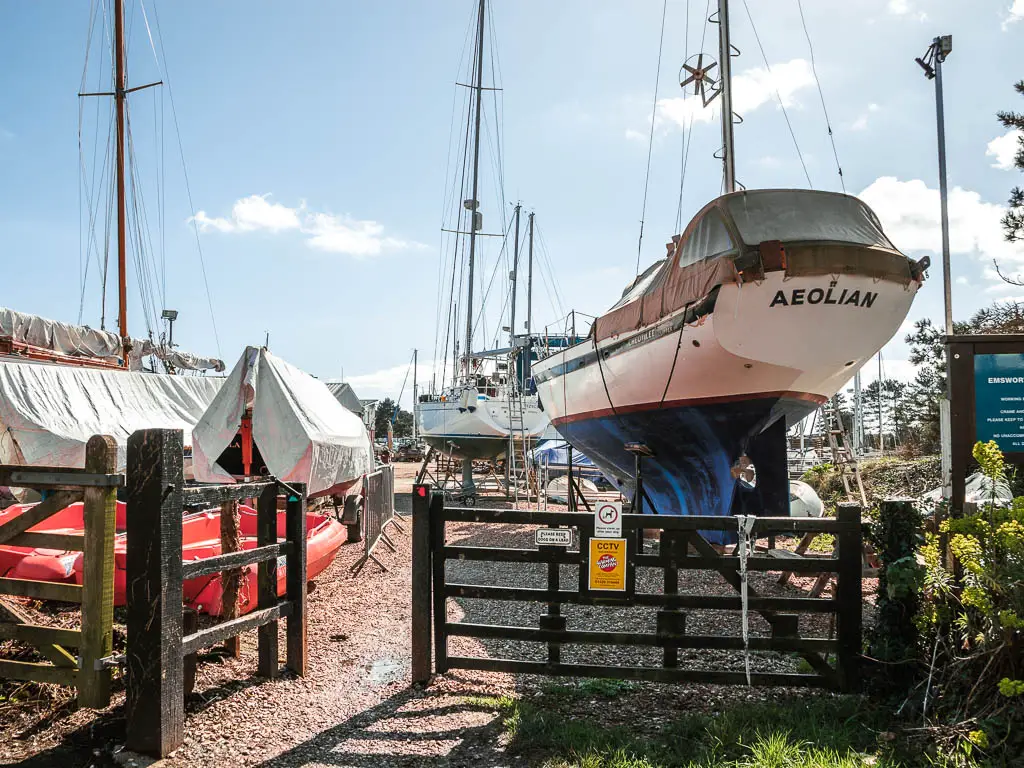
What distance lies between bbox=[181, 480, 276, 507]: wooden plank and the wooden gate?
112cm

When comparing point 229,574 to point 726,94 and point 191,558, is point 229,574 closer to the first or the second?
point 191,558

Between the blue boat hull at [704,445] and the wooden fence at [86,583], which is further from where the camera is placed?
the blue boat hull at [704,445]

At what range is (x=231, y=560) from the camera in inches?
179

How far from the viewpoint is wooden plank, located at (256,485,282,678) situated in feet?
16.4

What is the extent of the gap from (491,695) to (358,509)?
7.46 meters

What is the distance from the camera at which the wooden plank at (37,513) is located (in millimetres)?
3973

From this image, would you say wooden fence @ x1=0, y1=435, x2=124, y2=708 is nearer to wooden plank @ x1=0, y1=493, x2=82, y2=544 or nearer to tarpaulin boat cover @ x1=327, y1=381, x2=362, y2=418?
wooden plank @ x1=0, y1=493, x2=82, y2=544

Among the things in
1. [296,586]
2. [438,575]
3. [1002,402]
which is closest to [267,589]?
[296,586]

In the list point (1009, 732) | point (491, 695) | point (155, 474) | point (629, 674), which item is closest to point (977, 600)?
point (1009, 732)

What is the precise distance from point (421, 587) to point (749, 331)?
506cm

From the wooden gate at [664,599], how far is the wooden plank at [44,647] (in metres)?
2.08

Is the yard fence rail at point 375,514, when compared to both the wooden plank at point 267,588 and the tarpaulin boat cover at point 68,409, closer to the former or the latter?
the tarpaulin boat cover at point 68,409

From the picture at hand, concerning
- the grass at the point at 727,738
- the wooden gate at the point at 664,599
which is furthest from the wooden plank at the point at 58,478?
the grass at the point at 727,738

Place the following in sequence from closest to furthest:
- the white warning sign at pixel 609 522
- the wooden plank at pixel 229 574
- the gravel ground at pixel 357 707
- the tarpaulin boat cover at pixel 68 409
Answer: the gravel ground at pixel 357 707 < the white warning sign at pixel 609 522 < the wooden plank at pixel 229 574 < the tarpaulin boat cover at pixel 68 409
